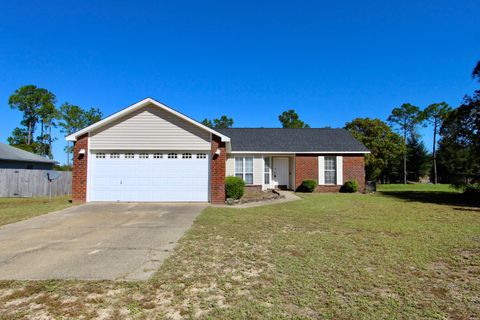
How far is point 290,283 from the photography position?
12.9 ft

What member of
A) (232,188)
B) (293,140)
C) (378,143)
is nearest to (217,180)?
(232,188)

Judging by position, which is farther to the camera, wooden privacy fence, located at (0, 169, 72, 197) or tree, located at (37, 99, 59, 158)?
tree, located at (37, 99, 59, 158)

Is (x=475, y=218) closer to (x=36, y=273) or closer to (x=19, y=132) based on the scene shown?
(x=36, y=273)

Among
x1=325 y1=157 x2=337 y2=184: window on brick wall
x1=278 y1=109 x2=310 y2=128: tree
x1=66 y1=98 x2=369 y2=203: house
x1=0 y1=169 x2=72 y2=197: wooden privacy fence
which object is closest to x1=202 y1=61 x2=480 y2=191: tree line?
x1=278 y1=109 x2=310 y2=128: tree

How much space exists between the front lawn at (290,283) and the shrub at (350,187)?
1146cm

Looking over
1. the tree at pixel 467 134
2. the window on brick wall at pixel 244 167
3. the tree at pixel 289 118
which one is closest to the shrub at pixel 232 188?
the window on brick wall at pixel 244 167

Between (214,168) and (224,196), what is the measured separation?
54.4 inches

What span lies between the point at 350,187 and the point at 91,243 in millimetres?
16238

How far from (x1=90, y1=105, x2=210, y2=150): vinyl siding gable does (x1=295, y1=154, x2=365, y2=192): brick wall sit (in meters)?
8.28

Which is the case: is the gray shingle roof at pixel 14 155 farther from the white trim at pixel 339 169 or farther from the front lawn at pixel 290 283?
the white trim at pixel 339 169

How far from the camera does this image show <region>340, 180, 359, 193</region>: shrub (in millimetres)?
18359

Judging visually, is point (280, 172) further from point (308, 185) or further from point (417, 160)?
point (417, 160)

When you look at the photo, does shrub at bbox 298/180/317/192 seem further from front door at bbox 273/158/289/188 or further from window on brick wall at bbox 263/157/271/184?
window on brick wall at bbox 263/157/271/184

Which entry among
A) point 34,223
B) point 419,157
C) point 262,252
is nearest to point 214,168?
point 34,223
